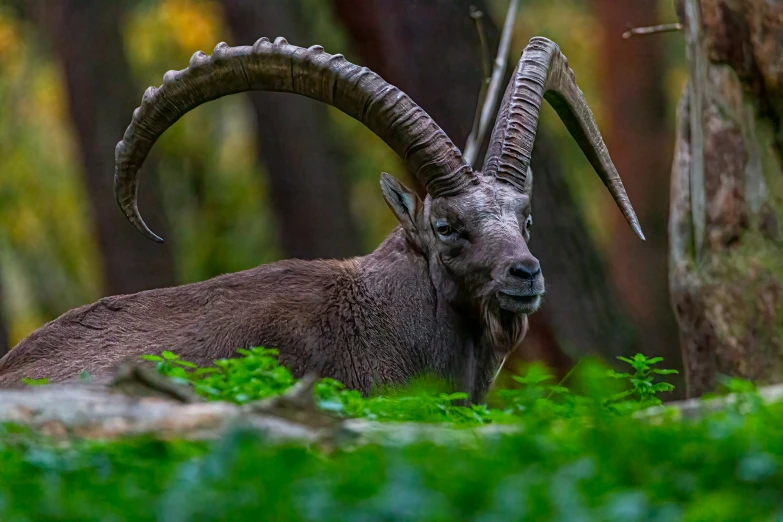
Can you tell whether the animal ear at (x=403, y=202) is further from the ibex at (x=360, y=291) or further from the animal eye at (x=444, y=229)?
the animal eye at (x=444, y=229)

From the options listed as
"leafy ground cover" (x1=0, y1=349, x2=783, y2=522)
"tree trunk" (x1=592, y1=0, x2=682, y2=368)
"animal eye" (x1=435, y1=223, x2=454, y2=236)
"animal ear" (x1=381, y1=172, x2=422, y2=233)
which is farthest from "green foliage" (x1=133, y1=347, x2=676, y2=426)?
"tree trunk" (x1=592, y1=0, x2=682, y2=368)

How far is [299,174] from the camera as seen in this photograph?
19.6 metres

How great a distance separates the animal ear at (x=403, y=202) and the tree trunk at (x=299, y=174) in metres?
9.89

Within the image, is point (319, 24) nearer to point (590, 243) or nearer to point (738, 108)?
point (590, 243)

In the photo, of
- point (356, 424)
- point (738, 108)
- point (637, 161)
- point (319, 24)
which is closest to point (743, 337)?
point (738, 108)

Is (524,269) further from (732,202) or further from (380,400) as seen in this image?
(732,202)

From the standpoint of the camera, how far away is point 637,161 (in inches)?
832

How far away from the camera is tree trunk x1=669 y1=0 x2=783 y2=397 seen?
9.77 m

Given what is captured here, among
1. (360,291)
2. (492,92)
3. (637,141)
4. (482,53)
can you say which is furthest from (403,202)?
(637,141)

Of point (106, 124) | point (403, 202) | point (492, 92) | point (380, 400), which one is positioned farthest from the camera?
point (106, 124)

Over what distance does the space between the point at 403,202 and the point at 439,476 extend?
561 cm

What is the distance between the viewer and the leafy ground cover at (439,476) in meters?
3.42

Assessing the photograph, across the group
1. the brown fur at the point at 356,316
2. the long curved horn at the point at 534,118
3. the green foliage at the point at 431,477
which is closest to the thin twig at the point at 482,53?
the long curved horn at the point at 534,118

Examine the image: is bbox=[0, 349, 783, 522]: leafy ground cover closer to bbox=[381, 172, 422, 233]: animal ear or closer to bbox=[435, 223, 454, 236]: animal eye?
bbox=[435, 223, 454, 236]: animal eye
